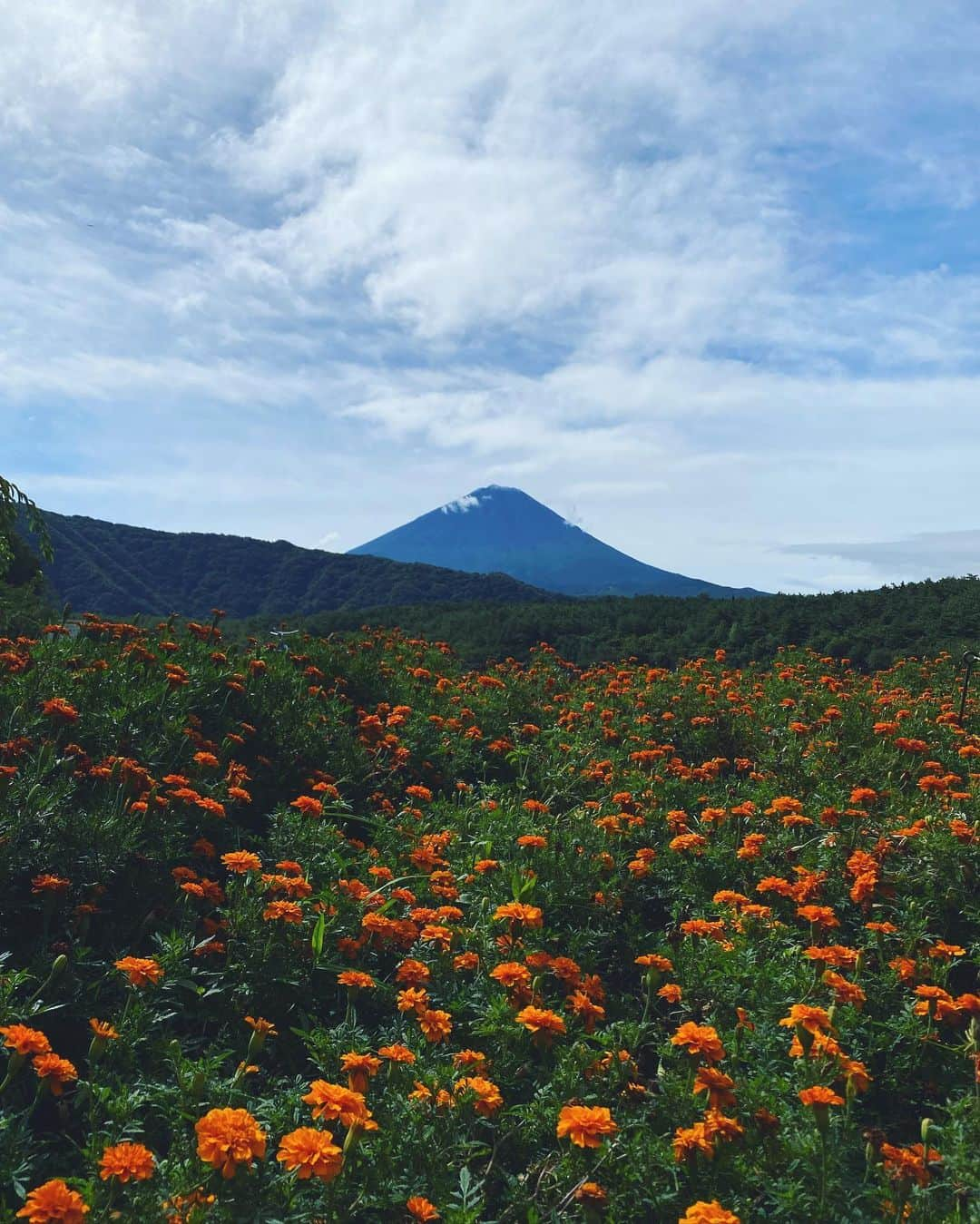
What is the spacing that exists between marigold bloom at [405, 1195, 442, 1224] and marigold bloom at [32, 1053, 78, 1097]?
0.90 m

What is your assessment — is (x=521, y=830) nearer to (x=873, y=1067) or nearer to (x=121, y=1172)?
(x=873, y=1067)

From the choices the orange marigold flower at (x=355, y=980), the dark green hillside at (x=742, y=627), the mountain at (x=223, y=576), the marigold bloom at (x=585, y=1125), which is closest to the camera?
the marigold bloom at (x=585, y=1125)

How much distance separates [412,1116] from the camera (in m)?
2.17

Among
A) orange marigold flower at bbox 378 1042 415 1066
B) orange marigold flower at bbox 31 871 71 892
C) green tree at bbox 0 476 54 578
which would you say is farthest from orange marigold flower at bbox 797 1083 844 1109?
green tree at bbox 0 476 54 578

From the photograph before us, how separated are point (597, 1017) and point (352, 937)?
3.25ft

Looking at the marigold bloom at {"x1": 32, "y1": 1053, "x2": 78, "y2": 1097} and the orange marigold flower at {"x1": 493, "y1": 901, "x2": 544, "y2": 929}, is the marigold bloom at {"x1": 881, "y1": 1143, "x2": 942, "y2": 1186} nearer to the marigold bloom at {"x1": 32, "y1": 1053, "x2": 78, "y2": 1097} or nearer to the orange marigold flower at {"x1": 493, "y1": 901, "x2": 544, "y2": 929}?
the orange marigold flower at {"x1": 493, "y1": 901, "x2": 544, "y2": 929}

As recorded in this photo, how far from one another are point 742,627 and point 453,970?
14008 mm

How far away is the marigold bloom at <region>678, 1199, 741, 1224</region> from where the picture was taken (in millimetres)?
1727

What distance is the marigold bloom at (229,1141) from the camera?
1.75m

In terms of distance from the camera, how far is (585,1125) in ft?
6.63

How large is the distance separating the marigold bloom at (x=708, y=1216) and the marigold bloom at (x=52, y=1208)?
3.94 ft

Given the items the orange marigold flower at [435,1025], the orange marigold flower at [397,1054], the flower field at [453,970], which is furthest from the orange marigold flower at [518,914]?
the orange marigold flower at [397,1054]

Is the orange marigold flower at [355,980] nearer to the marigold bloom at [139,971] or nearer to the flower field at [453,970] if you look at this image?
the flower field at [453,970]

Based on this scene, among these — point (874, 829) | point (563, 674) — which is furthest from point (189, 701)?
point (563, 674)
